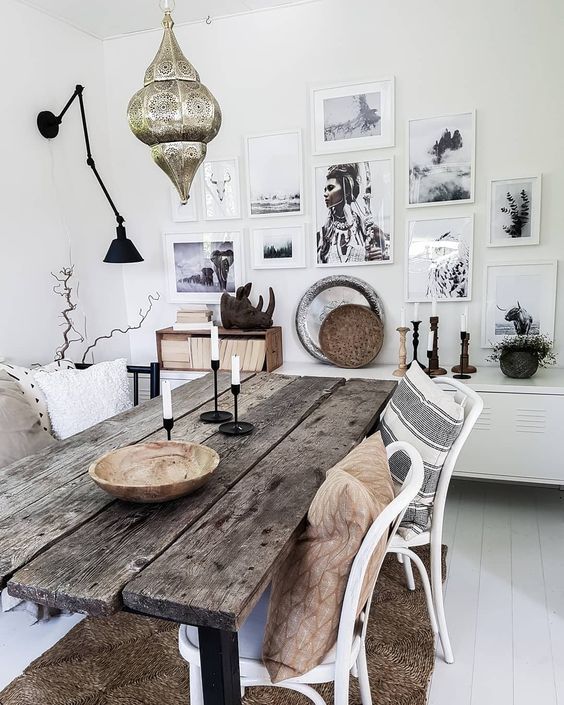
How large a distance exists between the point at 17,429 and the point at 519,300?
2.40 meters

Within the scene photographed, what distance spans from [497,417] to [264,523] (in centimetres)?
175

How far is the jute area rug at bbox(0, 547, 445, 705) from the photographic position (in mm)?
1688

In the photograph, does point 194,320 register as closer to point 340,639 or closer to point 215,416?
point 215,416

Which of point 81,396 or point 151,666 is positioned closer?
point 151,666

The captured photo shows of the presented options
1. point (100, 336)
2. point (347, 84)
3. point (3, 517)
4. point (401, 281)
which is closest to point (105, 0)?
point (347, 84)

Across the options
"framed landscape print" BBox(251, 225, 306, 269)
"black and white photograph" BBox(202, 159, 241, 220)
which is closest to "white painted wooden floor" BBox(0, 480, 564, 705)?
"framed landscape print" BBox(251, 225, 306, 269)

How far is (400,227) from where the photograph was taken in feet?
10.0

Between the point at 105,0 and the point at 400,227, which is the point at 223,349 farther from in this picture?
the point at 105,0

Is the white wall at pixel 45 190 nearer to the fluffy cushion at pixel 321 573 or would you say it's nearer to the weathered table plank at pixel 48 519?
the weathered table plank at pixel 48 519

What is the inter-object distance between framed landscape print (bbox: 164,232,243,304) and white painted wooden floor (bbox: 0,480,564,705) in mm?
1770

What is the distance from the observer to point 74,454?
1.70m

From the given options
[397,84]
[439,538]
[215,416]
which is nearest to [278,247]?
[397,84]

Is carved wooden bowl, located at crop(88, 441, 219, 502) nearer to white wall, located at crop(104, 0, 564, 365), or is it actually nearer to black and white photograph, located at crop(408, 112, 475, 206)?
white wall, located at crop(104, 0, 564, 365)

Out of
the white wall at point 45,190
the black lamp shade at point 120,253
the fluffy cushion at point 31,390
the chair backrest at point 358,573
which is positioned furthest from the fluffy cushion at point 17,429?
the chair backrest at point 358,573
